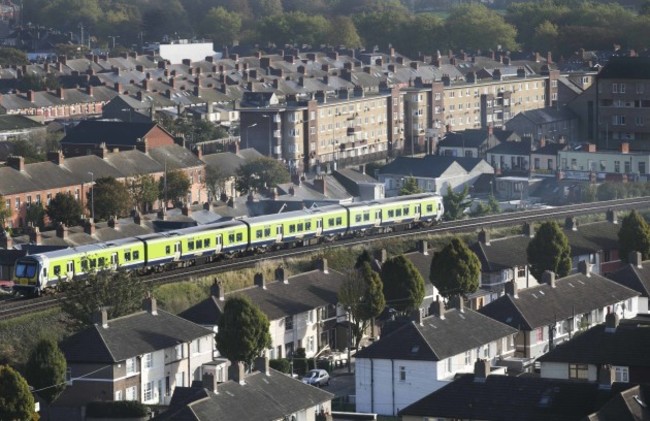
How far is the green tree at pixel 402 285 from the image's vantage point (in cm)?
6675

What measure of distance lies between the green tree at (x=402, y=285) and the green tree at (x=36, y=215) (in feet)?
84.9

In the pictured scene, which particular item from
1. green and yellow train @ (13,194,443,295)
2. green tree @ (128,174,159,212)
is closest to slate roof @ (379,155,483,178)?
green tree @ (128,174,159,212)

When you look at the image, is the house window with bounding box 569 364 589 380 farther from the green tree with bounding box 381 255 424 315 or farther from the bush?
the green tree with bounding box 381 255 424 315

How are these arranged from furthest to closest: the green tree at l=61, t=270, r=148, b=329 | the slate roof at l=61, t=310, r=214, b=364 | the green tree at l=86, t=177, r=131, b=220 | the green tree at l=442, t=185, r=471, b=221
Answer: the green tree at l=442, t=185, r=471, b=221 < the green tree at l=86, t=177, r=131, b=220 < the green tree at l=61, t=270, r=148, b=329 < the slate roof at l=61, t=310, r=214, b=364

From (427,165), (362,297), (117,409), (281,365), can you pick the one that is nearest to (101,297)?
(281,365)

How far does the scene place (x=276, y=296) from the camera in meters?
65.6

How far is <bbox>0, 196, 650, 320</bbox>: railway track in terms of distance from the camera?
211ft

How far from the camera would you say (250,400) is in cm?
5038

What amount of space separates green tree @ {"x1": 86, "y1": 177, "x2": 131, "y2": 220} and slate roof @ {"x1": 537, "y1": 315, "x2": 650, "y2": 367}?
38745 millimetres

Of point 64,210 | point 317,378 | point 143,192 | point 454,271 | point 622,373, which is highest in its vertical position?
point 622,373

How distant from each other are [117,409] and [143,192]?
41499 mm

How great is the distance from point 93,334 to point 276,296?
10586 mm

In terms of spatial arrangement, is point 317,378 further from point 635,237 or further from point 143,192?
point 143,192

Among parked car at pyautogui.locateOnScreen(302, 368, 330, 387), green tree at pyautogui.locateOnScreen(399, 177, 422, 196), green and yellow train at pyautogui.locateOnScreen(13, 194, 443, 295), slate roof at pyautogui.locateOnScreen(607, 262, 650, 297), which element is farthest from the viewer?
green tree at pyautogui.locateOnScreen(399, 177, 422, 196)
